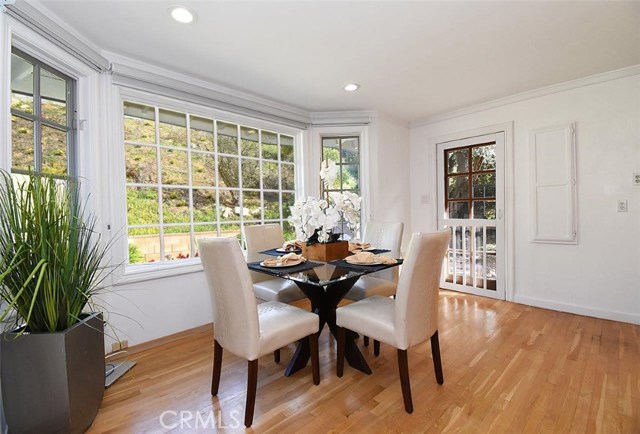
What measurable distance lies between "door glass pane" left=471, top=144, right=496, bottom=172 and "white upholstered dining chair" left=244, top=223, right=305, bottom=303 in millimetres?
2603

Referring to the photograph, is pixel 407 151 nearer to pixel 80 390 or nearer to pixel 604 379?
pixel 604 379

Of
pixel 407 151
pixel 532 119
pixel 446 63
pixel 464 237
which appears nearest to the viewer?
pixel 446 63

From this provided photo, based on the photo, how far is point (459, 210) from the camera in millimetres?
3893

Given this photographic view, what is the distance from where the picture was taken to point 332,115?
3795 millimetres

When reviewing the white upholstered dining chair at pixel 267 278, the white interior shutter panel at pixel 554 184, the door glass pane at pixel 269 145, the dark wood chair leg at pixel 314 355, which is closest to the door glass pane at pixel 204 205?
the white upholstered dining chair at pixel 267 278

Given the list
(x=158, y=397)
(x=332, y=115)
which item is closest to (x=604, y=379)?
(x=158, y=397)

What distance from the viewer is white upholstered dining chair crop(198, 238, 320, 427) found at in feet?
4.98

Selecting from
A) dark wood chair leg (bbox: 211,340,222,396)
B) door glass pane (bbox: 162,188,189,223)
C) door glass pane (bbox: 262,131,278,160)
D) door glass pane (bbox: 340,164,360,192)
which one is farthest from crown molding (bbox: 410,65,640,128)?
dark wood chair leg (bbox: 211,340,222,396)

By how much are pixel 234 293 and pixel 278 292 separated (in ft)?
2.76

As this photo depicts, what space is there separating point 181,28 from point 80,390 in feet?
7.29

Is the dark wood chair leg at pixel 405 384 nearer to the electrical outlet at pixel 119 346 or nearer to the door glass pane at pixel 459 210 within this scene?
the electrical outlet at pixel 119 346

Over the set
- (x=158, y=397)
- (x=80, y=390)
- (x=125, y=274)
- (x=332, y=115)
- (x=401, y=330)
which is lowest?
(x=158, y=397)

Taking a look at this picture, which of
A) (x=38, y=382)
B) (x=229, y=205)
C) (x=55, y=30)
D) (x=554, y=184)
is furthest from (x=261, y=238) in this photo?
(x=554, y=184)

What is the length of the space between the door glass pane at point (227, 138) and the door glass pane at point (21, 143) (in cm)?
147
